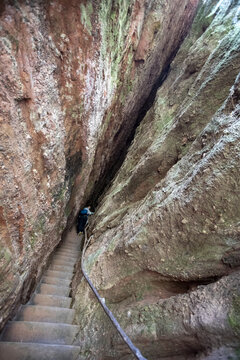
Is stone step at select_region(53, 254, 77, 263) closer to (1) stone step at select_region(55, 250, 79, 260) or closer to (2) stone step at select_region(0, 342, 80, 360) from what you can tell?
(1) stone step at select_region(55, 250, 79, 260)

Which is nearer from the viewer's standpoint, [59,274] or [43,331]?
[43,331]

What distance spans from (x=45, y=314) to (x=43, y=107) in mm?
3975

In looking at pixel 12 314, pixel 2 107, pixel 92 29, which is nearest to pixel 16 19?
pixel 2 107

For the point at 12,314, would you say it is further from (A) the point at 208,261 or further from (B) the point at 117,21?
(B) the point at 117,21

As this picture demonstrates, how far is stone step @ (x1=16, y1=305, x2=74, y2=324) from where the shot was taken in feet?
12.5

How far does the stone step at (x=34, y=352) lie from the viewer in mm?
2988

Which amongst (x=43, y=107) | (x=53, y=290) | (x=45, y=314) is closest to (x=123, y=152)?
(x=53, y=290)

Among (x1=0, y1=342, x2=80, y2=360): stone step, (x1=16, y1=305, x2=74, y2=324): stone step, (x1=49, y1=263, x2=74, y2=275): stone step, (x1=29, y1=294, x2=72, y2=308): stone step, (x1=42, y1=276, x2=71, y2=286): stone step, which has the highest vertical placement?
(x1=0, y1=342, x2=80, y2=360): stone step

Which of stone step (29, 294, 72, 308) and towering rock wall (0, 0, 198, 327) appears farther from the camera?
stone step (29, 294, 72, 308)

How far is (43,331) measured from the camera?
3.45 m

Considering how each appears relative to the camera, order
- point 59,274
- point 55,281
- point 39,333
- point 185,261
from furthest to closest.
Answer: point 59,274, point 55,281, point 39,333, point 185,261

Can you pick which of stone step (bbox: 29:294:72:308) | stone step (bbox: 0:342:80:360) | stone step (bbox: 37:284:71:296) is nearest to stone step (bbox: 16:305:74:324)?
stone step (bbox: 29:294:72:308)

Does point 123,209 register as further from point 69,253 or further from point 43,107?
point 69,253

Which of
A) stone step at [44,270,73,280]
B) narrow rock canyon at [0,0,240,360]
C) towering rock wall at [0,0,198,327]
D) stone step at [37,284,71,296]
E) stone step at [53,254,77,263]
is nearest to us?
narrow rock canyon at [0,0,240,360]
